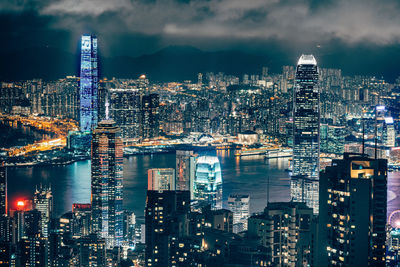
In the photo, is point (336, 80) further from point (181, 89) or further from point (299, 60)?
point (181, 89)

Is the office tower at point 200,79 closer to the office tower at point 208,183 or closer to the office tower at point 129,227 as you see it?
the office tower at point 208,183

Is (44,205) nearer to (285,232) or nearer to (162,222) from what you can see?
(162,222)

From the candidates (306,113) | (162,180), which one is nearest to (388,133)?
(306,113)

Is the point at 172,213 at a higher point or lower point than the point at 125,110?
lower

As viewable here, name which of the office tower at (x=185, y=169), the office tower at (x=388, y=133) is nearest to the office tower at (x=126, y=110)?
the office tower at (x=388, y=133)

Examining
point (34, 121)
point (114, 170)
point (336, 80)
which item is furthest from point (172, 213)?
point (34, 121)

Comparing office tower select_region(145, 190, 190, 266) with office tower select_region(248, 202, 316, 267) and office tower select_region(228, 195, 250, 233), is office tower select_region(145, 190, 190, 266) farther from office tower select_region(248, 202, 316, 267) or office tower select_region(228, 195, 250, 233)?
office tower select_region(228, 195, 250, 233)
